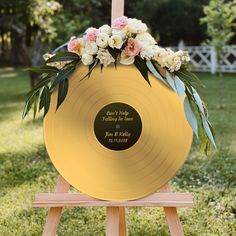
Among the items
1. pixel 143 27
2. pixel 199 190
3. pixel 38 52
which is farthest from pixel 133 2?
pixel 143 27

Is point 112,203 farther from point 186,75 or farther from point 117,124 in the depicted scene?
point 186,75

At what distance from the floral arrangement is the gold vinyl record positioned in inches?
1.4

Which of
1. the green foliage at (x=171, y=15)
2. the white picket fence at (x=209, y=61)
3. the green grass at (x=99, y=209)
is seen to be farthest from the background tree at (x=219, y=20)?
the green foliage at (x=171, y=15)

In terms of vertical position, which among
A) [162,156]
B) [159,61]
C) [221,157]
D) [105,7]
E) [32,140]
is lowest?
[105,7]

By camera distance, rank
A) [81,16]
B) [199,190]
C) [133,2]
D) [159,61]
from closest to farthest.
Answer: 1. [159,61]
2. [199,190]
3. [81,16]
4. [133,2]

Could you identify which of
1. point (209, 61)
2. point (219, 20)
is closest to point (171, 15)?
point (209, 61)

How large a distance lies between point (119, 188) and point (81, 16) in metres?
12.1

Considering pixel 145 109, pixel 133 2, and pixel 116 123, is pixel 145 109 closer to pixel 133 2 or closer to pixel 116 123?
pixel 116 123

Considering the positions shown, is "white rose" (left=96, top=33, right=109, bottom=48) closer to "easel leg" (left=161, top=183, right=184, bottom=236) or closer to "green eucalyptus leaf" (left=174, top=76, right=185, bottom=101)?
"green eucalyptus leaf" (left=174, top=76, right=185, bottom=101)

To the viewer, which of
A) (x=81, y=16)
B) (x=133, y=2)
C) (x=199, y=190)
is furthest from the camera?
(x=133, y=2)

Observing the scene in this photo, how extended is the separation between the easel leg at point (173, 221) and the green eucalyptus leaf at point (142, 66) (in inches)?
19.5

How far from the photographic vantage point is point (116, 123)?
89.3 inches

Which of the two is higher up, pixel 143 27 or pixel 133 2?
pixel 143 27

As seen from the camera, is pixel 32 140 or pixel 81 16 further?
pixel 81 16
